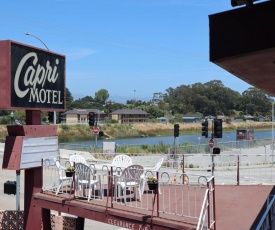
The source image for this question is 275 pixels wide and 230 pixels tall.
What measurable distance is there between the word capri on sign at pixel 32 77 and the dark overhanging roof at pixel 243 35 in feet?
20.3

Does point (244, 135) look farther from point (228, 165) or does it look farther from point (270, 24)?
point (270, 24)

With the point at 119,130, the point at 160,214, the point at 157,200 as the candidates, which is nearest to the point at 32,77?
the point at 157,200

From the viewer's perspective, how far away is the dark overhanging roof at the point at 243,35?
10.7 ft

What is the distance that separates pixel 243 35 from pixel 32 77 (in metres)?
6.99

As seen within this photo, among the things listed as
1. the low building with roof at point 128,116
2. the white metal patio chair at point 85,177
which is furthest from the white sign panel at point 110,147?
the low building with roof at point 128,116

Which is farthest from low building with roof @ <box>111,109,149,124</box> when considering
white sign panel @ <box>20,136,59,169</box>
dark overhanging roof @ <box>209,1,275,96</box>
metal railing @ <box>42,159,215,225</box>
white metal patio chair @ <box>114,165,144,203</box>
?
dark overhanging roof @ <box>209,1,275,96</box>

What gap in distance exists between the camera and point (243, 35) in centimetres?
337

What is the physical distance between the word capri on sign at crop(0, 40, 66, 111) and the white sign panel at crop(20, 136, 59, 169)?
2.76 ft

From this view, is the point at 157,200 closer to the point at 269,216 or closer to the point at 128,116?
the point at 269,216

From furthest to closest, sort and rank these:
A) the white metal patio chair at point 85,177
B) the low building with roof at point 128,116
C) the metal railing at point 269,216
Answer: the low building with roof at point 128,116
the white metal patio chair at point 85,177
the metal railing at point 269,216

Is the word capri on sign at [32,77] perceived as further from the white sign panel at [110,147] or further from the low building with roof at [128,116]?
the low building with roof at [128,116]

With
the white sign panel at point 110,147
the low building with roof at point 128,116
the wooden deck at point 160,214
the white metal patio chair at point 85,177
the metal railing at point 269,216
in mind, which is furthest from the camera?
the low building with roof at point 128,116

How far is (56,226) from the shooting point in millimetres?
10734

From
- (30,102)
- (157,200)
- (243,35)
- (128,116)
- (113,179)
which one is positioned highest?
(128,116)
